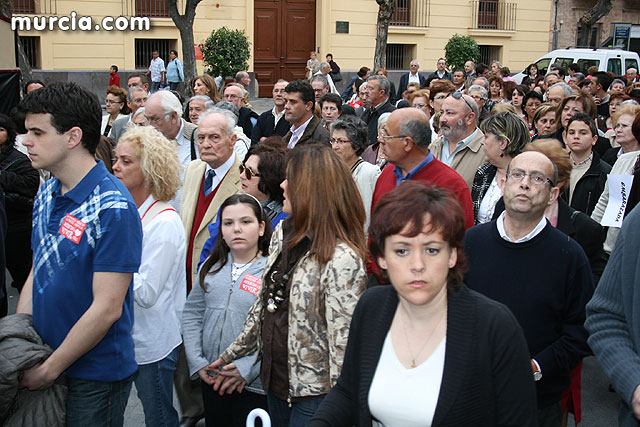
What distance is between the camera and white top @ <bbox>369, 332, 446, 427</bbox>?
7.07ft

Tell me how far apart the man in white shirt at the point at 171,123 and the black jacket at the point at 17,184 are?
1.20 meters

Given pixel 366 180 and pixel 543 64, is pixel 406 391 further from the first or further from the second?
pixel 543 64

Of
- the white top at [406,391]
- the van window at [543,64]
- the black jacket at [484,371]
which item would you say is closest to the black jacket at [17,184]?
the white top at [406,391]

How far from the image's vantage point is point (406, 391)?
→ 2.19m

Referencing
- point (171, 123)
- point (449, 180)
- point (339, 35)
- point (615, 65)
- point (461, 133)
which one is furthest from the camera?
point (339, 35)

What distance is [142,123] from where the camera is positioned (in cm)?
665

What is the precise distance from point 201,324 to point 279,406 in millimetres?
800

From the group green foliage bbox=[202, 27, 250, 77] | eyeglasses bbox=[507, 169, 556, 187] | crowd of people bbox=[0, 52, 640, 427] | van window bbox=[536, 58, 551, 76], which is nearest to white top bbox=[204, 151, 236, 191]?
crowd of people bbox=[0, 52, 640, 427]

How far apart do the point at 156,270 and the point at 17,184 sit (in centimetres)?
314

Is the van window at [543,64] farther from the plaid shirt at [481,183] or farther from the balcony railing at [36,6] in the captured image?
the plaid shirt at [481,183]

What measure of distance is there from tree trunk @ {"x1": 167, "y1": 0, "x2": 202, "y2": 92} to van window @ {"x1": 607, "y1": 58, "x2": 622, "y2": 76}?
12.0 meters

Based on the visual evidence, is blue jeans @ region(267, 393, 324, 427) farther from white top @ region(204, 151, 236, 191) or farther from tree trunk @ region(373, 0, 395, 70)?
tree trunk @ region(373, 0, 395, 70)

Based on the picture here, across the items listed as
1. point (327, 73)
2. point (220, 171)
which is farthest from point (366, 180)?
point (327, 73)

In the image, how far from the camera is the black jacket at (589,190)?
16.6 feet
